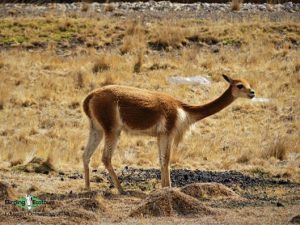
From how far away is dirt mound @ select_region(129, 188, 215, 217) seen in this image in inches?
407

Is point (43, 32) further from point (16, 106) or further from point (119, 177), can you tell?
point (119, 177)

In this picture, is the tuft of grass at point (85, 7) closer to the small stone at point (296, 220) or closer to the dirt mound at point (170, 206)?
the dirt mound at point (170, 206)

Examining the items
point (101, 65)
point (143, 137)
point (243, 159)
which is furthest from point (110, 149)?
point (101, 65)

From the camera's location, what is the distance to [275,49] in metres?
24.6

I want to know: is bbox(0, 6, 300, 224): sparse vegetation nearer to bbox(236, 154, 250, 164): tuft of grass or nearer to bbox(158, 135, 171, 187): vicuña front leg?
bbox(236, 154, 250, 164): tuft of grass

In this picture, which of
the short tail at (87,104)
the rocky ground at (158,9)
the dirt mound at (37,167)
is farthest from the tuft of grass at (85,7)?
the short tail at (87,104)

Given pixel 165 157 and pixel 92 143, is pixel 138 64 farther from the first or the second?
pixel 165 157

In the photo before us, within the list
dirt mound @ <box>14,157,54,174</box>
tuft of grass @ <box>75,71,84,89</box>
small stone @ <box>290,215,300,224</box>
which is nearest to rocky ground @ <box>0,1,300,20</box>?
tuft of grass @ <box>75,71,84,89</box>

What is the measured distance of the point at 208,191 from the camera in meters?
11.7

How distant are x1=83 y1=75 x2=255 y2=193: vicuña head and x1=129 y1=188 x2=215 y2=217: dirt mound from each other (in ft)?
7.59

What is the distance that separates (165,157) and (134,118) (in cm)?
77

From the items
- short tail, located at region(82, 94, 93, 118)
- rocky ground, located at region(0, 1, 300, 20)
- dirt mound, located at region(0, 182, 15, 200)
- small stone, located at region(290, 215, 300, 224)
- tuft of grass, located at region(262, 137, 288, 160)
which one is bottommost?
tuft of grass, located at region(262, 137, 288, 160)

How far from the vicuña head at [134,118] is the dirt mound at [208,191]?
49.8 inches

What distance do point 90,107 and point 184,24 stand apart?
14008 millimetres
